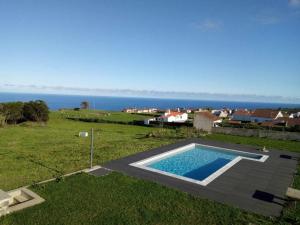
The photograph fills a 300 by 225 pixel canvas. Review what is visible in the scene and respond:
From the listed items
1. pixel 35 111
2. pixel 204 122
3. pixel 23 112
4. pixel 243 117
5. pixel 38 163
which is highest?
pixel 35 111

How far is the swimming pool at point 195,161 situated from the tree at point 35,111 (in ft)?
79.4

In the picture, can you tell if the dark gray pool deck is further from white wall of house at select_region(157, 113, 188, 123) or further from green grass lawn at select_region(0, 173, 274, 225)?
white wall of house at select_region(157, 113, 188, 123)

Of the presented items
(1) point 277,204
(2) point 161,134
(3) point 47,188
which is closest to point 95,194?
(3) point 47,188

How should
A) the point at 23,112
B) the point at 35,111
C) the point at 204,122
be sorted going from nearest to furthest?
the point at 204,122, the point at 23,112, the point at 35,111

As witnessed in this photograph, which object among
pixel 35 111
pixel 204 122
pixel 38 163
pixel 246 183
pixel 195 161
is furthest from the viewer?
pixel 35 111

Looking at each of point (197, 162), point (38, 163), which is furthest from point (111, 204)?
point (197, 162)

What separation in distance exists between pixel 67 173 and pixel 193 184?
6.12 m

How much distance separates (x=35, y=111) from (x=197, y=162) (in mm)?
27010

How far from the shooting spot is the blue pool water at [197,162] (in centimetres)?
1464

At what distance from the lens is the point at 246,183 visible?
1136 cm

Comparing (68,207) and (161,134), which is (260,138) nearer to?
(161,134)

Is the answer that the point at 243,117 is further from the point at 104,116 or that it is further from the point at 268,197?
the point at 268,197

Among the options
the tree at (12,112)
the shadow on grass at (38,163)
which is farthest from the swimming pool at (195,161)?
the tree at (12,112)

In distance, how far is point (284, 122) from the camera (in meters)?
56.6
